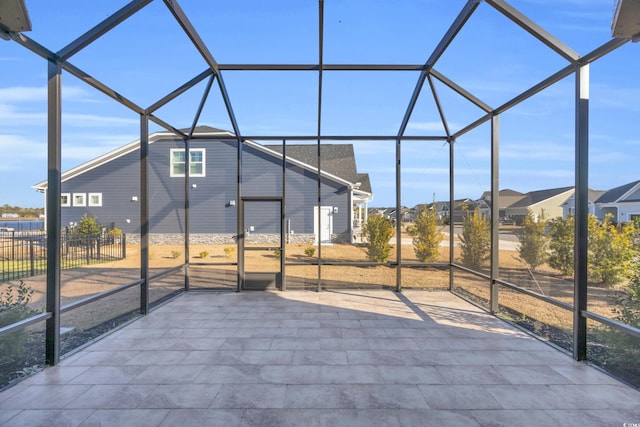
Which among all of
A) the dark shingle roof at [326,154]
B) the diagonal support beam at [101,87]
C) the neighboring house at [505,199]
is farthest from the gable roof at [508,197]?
the diagonal support beam at [101,87]

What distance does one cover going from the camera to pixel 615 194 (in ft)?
13.5

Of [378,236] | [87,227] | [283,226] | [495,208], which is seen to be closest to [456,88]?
[495,208]

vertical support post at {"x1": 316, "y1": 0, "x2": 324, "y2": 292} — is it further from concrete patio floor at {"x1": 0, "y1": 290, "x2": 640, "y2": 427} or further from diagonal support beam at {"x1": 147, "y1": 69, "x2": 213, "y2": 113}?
concrete patio floor at {"x1": 0, "y1": 290, "x2": 640, "y2": 427}

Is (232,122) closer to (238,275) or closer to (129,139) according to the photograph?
(129,139)

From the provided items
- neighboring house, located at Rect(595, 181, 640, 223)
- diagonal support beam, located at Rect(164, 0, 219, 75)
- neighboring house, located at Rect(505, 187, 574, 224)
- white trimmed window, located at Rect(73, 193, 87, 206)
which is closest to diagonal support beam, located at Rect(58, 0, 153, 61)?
diagonal support beam, located at Rect(164, 0, 219, 75)

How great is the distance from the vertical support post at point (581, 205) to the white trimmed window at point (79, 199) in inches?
254

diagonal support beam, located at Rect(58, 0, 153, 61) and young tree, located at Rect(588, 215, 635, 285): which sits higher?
diagonal support beam, located at Rect(58, 0, 153, 61)

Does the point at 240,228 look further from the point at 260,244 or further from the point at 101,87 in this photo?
the point at 101,87

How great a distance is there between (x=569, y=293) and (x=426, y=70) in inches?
157

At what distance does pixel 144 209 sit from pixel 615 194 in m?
6.17

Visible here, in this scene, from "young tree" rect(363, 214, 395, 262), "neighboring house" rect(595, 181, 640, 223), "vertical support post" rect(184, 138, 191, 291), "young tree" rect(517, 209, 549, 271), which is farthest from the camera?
"young tree" rect(363, 214, 395, 262)

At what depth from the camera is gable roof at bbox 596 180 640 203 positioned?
3.96m

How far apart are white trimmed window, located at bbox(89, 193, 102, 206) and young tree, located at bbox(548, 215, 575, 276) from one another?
716 centimetres

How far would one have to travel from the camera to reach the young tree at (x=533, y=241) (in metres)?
5.69
